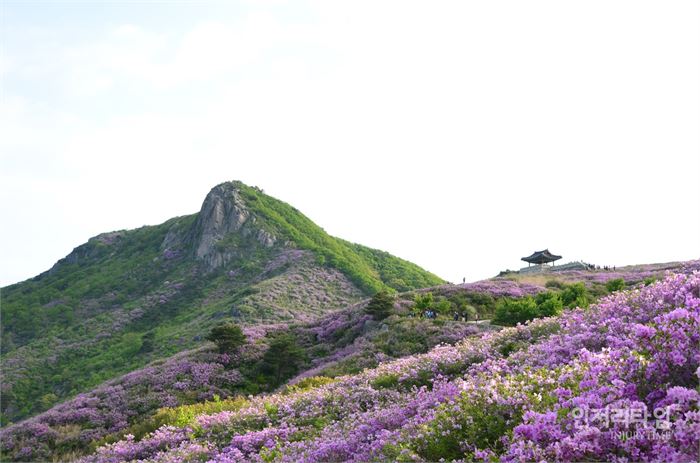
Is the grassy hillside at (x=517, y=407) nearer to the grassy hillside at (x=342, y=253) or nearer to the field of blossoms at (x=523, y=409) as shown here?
the field of blossoms at (x=523, y=409)

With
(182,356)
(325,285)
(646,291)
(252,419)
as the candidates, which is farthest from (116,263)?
(646,291)

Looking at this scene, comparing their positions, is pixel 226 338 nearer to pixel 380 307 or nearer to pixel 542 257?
pixel 380 307

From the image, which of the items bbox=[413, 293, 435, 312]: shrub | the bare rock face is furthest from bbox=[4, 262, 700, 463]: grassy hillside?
the bare rock face

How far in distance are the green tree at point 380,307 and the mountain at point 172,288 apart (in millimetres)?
17191

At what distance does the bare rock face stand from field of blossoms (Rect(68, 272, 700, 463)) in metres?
56.4

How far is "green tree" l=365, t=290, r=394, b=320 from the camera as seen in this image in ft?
96.3

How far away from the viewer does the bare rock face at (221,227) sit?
226 feet

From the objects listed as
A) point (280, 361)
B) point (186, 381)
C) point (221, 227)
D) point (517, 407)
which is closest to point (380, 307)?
point (280, 361)

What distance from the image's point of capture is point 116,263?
78.2 metres

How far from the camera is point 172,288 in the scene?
63.2 metres

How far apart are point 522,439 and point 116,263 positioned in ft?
270

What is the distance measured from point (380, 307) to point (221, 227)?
4949cm

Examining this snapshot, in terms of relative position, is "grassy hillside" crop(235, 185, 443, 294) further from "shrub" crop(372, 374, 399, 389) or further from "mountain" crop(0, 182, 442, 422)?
"shrub" crop(372, 374, 399, 389)

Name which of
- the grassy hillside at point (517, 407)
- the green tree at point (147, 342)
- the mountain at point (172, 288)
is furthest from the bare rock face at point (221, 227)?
the grassy hillside at point (517, 407)
